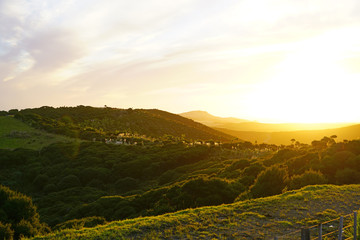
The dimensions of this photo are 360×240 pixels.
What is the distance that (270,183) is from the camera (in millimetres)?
23688

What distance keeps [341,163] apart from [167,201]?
60.3 feet

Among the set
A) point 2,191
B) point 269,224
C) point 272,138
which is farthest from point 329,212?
point 272,138

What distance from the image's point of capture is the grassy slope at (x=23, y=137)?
6689 cm

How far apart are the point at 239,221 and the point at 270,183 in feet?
37.0

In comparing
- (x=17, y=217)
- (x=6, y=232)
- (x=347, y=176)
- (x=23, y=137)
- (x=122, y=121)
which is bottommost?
(x=17, y=217)

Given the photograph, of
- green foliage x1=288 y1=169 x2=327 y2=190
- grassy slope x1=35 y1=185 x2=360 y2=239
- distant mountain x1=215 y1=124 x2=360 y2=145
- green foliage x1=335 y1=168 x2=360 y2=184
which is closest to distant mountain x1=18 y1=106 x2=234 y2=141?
distant mountain x1=215 y1=124 x2=360 y2=145

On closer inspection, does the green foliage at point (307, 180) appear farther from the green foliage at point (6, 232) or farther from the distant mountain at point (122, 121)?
the distant mountain at point (122, 121)

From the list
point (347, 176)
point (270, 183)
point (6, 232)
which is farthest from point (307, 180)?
point (6, 232)

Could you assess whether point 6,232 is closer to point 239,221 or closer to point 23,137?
point 239,221

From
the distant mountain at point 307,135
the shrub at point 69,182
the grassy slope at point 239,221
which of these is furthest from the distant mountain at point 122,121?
the grassy slope at point 239,221

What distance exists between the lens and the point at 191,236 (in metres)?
11.5

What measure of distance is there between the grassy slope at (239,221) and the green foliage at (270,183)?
4.60m

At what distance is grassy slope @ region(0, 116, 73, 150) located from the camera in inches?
2633

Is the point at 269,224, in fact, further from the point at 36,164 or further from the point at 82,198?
the point at 36,164
